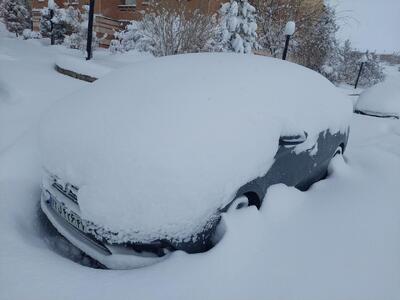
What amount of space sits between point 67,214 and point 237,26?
1240cm

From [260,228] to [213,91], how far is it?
95cm

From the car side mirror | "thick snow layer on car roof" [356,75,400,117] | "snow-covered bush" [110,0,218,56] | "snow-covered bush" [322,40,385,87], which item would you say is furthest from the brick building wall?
the car side mirror

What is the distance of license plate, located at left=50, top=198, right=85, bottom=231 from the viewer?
1908mm

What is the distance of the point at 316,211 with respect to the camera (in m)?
2.30

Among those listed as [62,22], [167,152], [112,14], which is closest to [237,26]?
[62,22]

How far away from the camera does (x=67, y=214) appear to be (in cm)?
200

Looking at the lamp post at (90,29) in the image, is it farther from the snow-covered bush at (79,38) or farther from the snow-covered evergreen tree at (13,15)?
the snow-covered evergreen tree at (13,15)

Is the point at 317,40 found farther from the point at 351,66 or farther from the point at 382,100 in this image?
the point at 382,100

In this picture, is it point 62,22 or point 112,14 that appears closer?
point 62,22

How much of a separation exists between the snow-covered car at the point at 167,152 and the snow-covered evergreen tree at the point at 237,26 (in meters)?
10.8

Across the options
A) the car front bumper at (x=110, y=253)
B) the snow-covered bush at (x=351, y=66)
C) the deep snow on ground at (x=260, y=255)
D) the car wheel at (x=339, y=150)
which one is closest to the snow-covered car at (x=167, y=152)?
the car front bumper at (x=110, y=253)

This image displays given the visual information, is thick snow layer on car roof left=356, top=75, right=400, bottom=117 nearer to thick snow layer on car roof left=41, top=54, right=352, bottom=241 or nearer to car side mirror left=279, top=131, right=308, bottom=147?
thick snow layer on car roof left=41, top=54, right=352, bottom=241

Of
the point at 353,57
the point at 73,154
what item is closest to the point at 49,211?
the point at 73,154

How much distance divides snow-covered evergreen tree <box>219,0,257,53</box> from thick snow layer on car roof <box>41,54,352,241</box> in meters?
10.7
